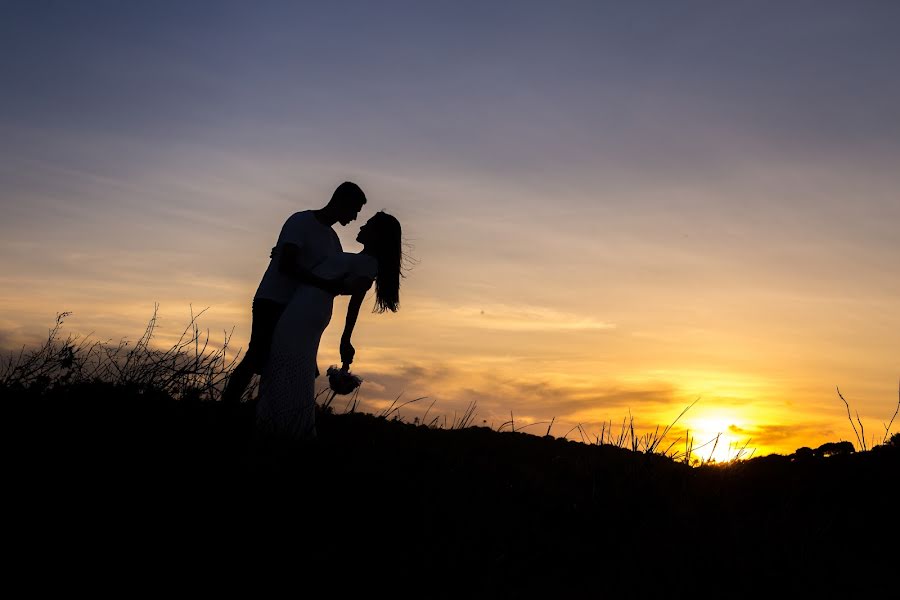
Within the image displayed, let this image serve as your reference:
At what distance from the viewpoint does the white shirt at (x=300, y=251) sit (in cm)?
633

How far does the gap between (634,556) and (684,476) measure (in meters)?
1.99

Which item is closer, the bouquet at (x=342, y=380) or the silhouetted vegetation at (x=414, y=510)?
the silhouetted vegetation at (x=414, y=510)

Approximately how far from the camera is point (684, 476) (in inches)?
247

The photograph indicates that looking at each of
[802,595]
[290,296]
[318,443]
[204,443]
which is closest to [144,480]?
[204,443]

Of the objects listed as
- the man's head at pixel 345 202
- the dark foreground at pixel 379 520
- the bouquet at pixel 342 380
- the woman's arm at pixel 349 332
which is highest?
the man's head at pixel 345 202

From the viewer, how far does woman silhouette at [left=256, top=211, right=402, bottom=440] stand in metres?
6.10

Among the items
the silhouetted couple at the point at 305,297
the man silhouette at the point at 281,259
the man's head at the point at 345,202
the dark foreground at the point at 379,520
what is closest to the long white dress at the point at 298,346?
the silhouetted couple at the point at 305,297

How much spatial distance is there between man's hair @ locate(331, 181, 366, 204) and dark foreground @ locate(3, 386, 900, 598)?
79.2 inches

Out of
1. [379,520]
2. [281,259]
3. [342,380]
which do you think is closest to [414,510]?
[379,520]

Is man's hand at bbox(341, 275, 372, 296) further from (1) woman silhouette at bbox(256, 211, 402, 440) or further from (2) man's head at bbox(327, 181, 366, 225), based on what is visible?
(2) man's head at bbox(327, 181, 366, 225)

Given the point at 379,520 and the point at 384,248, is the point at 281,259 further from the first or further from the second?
the point at 379,520

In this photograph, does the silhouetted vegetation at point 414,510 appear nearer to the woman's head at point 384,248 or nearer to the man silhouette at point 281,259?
the man silhouette at point 281,259

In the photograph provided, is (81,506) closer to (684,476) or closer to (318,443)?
(318,443)

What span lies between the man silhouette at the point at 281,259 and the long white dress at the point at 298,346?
16 centimetres
